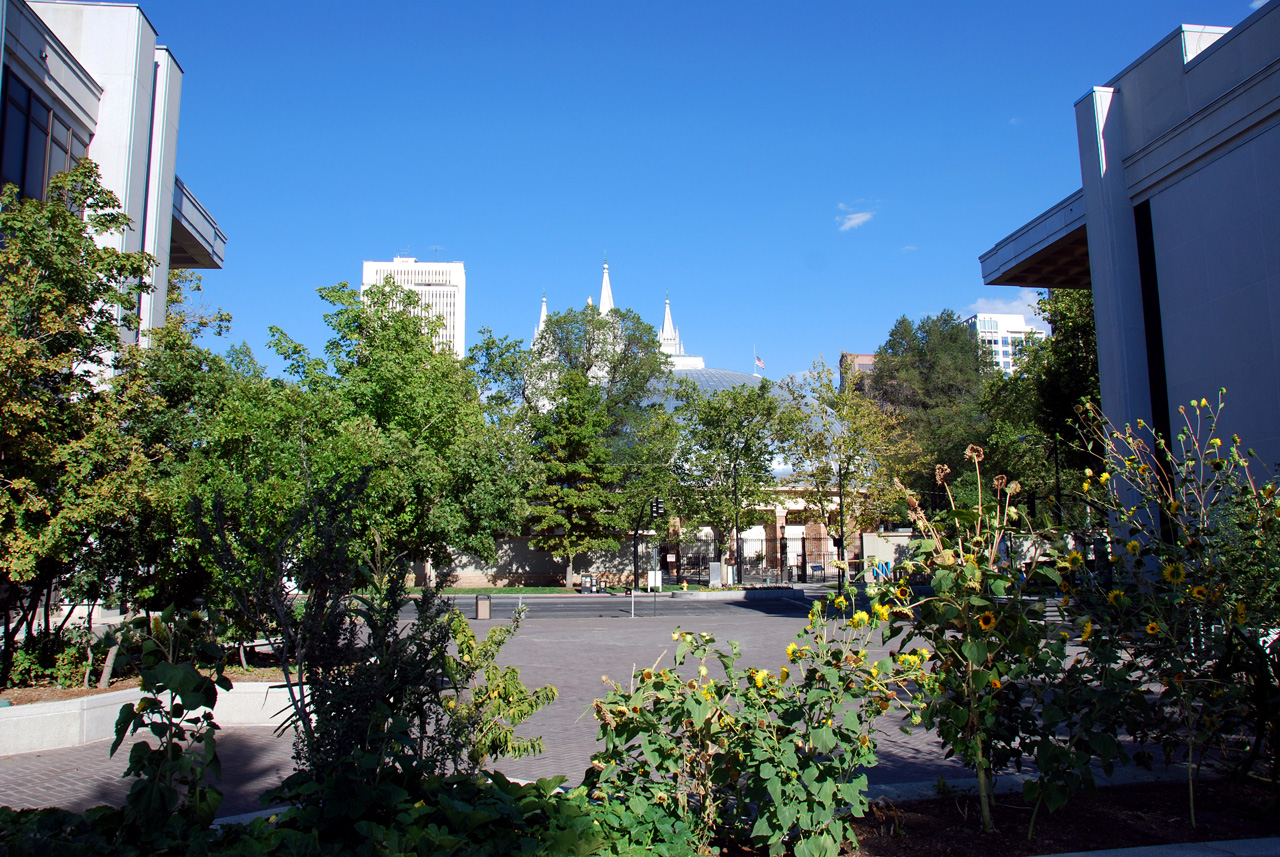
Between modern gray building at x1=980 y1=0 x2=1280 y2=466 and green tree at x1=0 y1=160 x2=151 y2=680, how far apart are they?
17.5 meters

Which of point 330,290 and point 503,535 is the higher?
point 330,290

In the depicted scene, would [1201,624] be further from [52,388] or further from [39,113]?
[39,113]

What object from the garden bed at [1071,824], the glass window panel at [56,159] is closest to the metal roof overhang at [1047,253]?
the garden bed at [1071,824]

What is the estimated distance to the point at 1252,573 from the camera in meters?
4.94

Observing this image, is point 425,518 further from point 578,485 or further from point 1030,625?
point 578,485

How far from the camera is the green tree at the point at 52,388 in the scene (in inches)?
324

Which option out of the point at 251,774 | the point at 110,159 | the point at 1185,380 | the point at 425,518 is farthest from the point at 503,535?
the point at 251,774

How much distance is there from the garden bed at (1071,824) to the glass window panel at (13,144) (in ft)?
54.7

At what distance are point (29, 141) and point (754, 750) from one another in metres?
17.4

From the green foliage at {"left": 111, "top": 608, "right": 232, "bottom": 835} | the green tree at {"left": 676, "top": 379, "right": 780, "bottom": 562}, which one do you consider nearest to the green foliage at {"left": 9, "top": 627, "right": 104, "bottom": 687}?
the green foliage at {"left": 111, "top": 608, "right": 232, "bottom": 835}

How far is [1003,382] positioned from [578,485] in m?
19.0

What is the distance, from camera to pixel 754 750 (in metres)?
3.98

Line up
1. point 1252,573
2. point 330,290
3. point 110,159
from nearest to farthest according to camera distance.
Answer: point 1252,573
point 110,159
point 330,290

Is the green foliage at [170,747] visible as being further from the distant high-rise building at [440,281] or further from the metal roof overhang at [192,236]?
the distant high-rise building at [440,281]
